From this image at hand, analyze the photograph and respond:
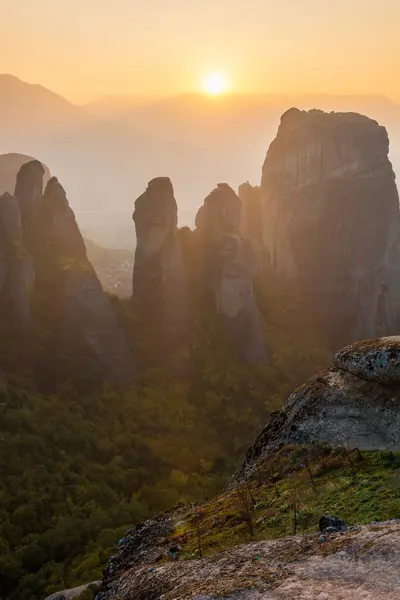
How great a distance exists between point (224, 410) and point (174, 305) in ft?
46.8

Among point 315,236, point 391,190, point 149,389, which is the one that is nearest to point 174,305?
point 149,389

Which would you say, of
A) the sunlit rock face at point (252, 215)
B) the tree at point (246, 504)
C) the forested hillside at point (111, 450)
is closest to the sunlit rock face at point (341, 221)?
the sunlit rock face at point (252, 215)

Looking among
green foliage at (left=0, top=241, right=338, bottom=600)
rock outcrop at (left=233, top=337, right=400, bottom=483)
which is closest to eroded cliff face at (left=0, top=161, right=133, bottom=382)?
green foliage at (left=0, top=241, right=338, bottom=600)

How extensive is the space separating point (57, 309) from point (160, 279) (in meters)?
12.9

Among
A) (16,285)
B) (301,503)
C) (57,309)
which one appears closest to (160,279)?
(57,309)

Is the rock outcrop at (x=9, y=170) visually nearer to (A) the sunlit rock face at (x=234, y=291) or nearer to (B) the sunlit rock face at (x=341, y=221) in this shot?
(B) the sunlit rock face at (x=341, y=221)

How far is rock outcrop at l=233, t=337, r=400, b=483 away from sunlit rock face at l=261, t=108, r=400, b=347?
55283 mm

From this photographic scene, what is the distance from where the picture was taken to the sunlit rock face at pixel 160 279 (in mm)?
57281

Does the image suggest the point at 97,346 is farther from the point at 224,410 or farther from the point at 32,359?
the point at 224,410

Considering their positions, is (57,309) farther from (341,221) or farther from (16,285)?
Answer: (341,221)

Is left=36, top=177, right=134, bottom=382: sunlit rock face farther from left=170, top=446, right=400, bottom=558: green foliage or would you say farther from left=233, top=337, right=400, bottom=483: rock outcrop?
left=170, top=446, right=400, bottom=558: green foliage

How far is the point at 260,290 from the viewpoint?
7250 centimetres

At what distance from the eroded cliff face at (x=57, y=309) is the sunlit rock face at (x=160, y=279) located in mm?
5020

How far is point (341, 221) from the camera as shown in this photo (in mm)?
72750
